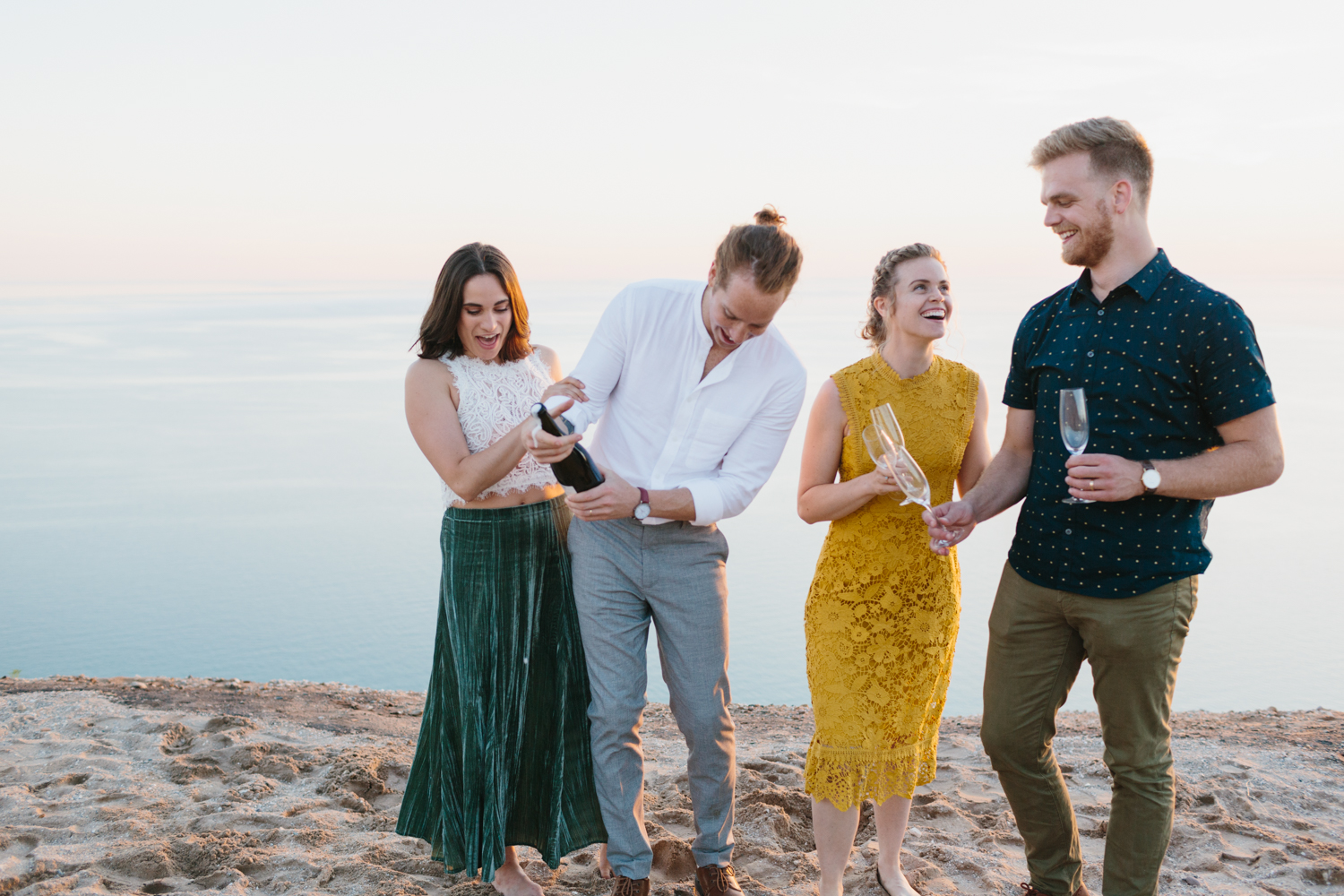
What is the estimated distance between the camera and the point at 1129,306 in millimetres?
2555

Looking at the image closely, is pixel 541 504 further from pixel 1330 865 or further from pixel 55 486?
pixel 55 486

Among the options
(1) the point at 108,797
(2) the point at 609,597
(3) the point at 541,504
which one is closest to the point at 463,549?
(3) the point at 541,504

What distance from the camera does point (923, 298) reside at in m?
2.85

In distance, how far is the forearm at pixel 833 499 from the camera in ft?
9.07

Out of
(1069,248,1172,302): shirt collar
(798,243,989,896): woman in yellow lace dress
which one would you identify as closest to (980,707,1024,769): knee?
(798,243,989,896): woman in yellow lace dress

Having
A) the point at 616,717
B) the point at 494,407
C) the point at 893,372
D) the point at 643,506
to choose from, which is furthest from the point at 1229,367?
the point at 494,407

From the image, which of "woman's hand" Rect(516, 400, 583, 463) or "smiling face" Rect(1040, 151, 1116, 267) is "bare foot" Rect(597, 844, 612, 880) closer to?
"woman's hand" Rect(516, 400, 583, 463)

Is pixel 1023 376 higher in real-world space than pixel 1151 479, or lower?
higher

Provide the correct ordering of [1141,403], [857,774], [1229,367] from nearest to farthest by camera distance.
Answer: [1229,367] → [1141,403] → [857,774]

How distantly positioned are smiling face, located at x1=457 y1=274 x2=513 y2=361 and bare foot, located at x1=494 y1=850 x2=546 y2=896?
5.35 feet

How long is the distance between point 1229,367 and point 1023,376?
1.91 ft

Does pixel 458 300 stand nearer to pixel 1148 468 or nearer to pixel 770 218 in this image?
pixel 770 218

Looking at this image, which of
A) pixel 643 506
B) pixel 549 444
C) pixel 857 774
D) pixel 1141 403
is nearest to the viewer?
pixel 1141 403

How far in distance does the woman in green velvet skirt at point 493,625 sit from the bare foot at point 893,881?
0.92 metres
